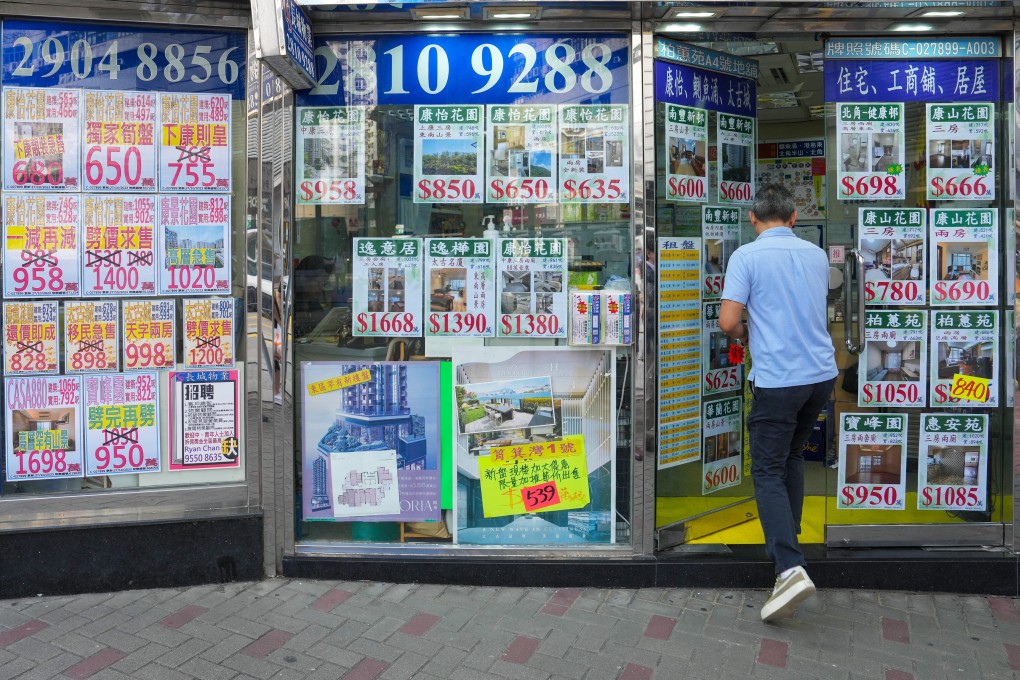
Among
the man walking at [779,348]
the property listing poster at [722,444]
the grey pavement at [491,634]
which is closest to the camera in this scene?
the grey pavement at [491,634]

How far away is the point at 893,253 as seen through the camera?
4.16m

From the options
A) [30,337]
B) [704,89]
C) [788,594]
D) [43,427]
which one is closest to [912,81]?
[704,89]

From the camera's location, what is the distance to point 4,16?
12.7 feet

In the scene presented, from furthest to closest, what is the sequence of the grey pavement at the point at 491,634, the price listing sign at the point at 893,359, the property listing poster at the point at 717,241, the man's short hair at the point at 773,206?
the property listing poster at the point at 717,241, the price listing sign at the point at 893,359, the man's short hair at the point at 773,206, the grey pavement at the point at 491,634

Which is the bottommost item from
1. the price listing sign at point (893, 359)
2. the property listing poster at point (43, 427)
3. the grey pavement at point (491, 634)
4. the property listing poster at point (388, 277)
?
the grey pavement at point (491, 634)

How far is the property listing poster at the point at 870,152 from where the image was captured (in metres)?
4.14

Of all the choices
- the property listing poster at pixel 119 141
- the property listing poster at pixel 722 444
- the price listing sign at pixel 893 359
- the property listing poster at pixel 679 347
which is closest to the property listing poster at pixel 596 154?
the property listing poster at pixel 679 347

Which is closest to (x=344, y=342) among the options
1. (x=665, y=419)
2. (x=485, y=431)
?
(x=485, y=431)

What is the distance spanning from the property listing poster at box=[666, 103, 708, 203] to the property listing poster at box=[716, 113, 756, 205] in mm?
130

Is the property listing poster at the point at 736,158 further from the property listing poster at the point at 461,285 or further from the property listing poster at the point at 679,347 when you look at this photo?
the property listing poster at the point at 461,285

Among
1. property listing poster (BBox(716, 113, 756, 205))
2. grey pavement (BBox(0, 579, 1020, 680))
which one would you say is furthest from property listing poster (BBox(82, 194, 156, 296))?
property listing poster (BBox(716, 113, 756, 205))

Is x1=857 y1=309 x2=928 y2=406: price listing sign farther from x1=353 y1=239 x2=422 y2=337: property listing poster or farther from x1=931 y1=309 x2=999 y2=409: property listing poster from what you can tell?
x1=353 y1=239 x2=422 y2=337: property listing poster

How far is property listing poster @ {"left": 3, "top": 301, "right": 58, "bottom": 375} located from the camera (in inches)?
156

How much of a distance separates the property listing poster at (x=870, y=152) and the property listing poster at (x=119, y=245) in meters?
3.50
